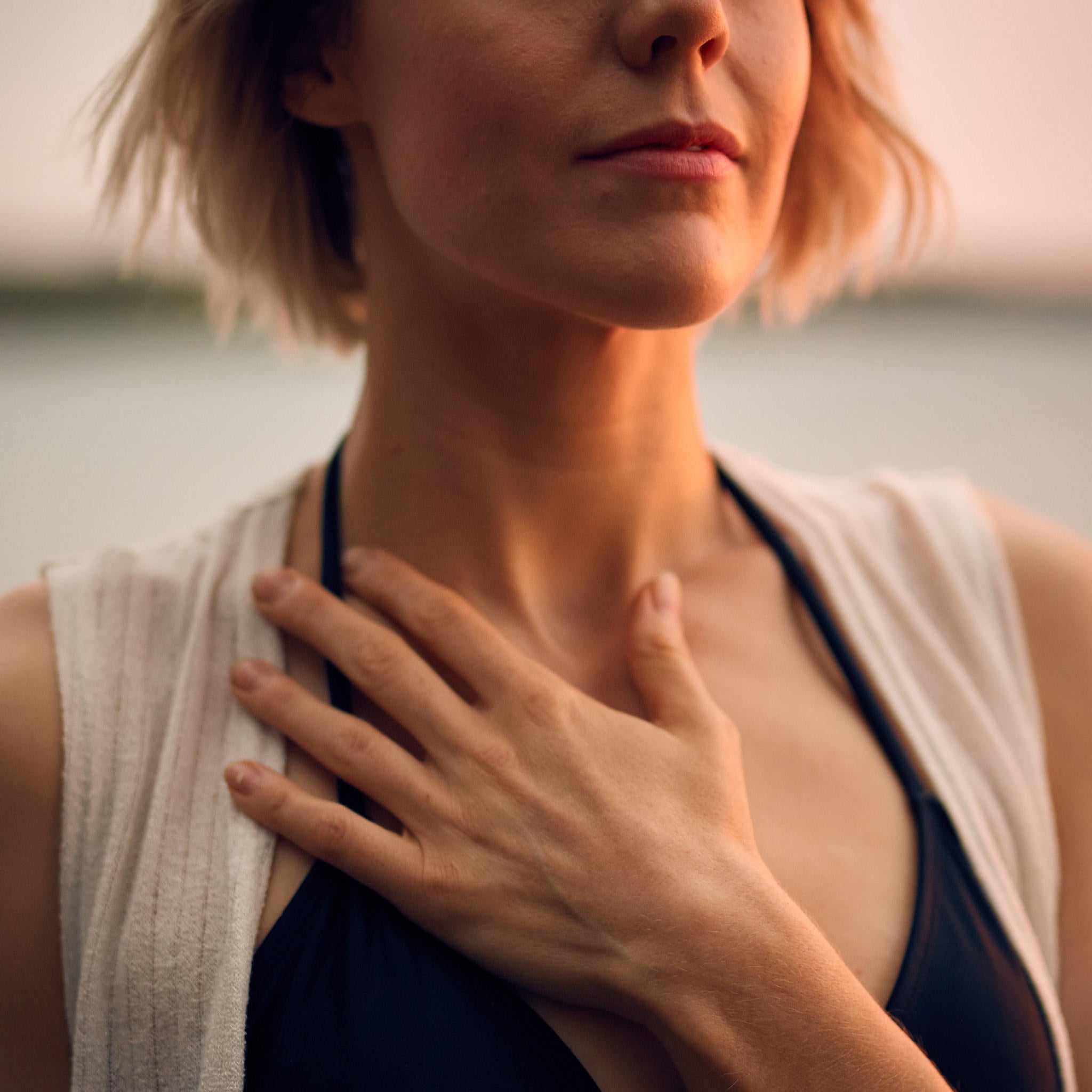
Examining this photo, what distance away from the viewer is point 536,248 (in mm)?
803

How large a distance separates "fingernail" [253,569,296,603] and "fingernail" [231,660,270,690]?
0.06 m

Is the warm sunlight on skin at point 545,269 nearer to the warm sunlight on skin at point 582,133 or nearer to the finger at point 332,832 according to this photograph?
the warm sunlight on skin at point 582,133

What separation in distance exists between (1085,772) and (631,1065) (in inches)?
19.8

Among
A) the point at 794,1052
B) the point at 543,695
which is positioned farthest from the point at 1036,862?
the point at 543,695

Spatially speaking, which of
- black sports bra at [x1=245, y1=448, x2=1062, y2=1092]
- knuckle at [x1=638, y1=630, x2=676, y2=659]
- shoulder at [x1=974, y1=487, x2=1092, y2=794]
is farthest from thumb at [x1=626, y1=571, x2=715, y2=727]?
shoulder at [x1=974, y1=487, x2=1092, y2=794]

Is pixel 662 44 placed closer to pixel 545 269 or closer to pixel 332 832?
pixel 545 269

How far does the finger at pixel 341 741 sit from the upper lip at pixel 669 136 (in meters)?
0.47

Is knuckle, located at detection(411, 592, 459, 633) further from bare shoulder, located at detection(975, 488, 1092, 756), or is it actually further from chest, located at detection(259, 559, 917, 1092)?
bare shoulder, located at detection(975, 488, 1092, 756)

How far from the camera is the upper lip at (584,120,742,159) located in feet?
2.54

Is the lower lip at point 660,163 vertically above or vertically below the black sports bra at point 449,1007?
above

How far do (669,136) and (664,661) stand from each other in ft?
1.35

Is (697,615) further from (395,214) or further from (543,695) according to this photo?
(395,214)

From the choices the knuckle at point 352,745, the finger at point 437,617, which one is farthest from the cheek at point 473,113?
the knuckle at point 352,745

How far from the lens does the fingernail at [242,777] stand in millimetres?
810
